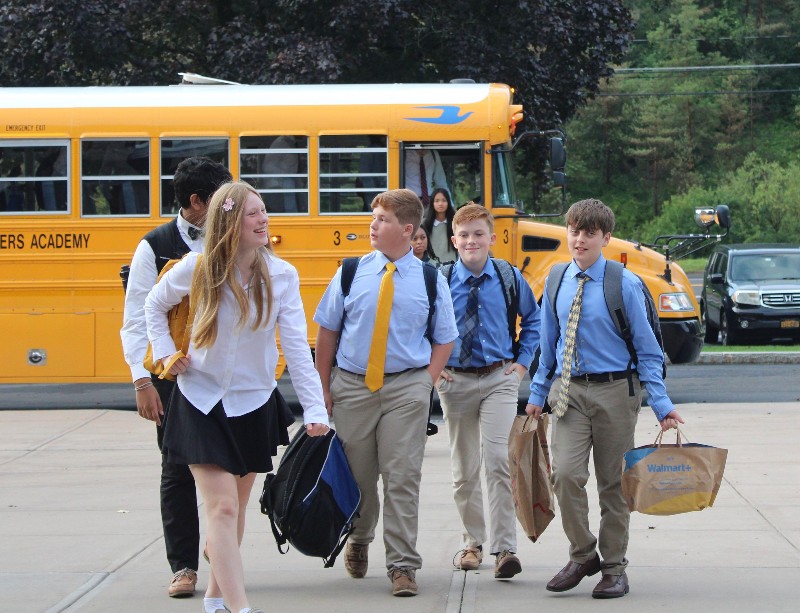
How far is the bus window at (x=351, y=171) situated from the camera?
41.5 feet

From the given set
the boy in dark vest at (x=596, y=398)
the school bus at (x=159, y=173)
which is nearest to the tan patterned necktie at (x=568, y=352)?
the boy in dark vest at (x=596, y=398)

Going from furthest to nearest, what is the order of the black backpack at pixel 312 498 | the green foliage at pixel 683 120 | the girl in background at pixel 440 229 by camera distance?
the green foliage at pixel 683 120 < the girl in background at pixel 440 229 < the black backpack at pixel 312 498

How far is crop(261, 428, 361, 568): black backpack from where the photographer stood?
18.6ft

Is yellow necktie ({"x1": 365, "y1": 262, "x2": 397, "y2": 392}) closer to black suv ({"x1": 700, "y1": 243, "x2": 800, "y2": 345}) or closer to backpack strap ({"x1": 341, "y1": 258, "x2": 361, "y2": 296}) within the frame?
backpack strap ({"x1": 341, "y1": 258, "x2": 361, "y2": 296})

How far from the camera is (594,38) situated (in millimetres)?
21172

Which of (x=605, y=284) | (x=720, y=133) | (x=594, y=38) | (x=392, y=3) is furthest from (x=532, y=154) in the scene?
(x=720, y=133)

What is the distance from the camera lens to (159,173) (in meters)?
12.7

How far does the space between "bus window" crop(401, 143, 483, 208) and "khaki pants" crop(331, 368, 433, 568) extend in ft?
22.3

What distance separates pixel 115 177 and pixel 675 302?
5.36 meters

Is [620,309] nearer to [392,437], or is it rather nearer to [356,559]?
[392,437]

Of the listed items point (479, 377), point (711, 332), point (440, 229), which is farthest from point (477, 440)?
point (711, 332)

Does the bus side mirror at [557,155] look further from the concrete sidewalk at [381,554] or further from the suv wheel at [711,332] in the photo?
the suv wheel at [711,332]

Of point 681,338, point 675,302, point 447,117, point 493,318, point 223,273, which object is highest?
point 447,117

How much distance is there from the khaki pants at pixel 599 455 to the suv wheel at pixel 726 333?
15.8 meters
